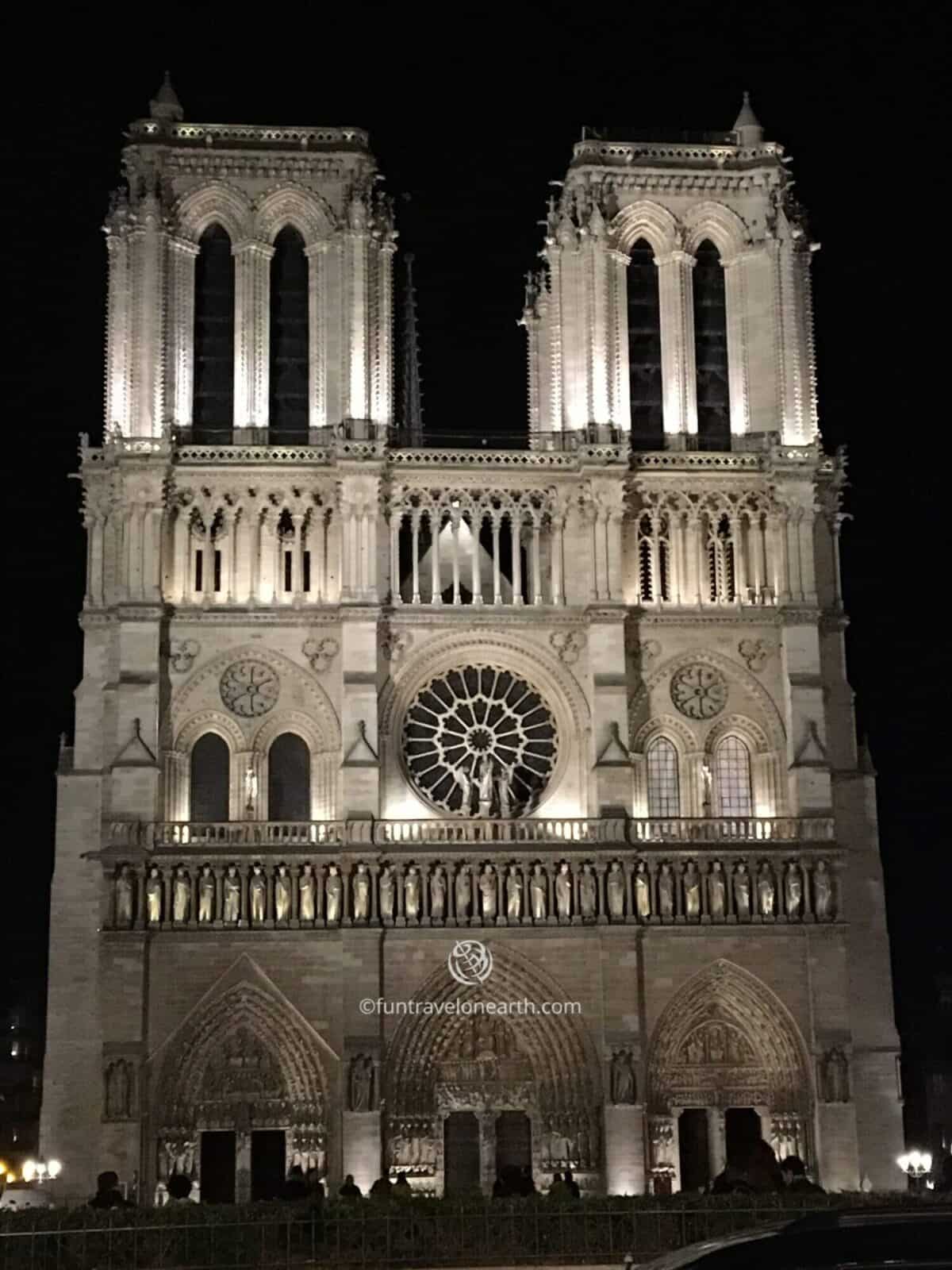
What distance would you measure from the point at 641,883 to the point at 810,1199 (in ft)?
62.7

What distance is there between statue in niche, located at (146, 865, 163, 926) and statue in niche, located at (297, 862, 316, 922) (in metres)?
2.68

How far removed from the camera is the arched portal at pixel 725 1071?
40156 millimetres

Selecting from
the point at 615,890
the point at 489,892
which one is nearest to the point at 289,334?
the point at 489,892

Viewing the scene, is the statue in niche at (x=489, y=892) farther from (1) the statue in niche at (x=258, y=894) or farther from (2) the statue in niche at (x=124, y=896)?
(2) the statue in niche at (x=124, y=896)

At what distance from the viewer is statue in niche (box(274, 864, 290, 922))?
131 ft

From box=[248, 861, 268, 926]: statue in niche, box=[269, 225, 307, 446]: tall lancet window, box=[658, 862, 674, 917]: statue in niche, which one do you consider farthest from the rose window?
box=[269, 225, 307, 446]: tall lancet window

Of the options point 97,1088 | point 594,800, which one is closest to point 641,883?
point 594,800

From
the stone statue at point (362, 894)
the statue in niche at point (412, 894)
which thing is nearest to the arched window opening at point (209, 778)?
the stone statue at point (362, 894)

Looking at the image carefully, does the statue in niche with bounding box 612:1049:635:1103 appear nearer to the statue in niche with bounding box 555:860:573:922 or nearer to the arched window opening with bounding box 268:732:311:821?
the statue in niche with bounding box 555:860:573:922

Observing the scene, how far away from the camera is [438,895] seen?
4009cm

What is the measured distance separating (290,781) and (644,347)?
491 inches

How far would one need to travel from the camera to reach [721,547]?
43.4m

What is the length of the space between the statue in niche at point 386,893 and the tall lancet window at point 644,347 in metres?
11.2

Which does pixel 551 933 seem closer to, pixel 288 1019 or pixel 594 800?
pixel 594 800
